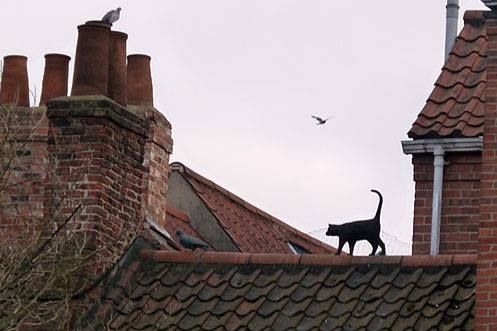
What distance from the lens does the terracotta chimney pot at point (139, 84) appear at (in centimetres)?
2508

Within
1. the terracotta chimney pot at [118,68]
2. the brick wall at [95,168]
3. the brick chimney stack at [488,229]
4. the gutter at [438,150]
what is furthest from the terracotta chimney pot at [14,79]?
the brick chimney stack at [488,229]

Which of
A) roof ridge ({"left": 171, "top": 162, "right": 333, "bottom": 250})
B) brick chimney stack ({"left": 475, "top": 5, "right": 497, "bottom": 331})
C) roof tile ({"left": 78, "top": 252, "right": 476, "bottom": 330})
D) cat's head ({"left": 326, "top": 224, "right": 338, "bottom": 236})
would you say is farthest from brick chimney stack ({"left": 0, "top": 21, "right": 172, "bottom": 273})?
roof ridge ({"left": 171, "top": 162, "right": 333, "bottom": 250})

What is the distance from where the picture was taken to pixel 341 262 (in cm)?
2139

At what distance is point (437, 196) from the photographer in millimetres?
23359

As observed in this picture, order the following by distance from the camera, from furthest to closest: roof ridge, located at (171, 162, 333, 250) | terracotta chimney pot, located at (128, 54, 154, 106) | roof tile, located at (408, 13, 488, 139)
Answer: roof ridge, located at (171, 162, 333, 250) → terracotta chimney pot, located at (128, 54, 154, 106) → roof tile, located at (408, 13, 488, 139)

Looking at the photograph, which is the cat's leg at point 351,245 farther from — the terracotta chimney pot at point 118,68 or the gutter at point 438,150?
the terracotta chimney pot at point 118,68

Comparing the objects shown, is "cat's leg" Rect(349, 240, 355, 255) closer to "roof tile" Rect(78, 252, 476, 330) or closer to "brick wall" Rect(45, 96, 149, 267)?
"roof tile" Rect(78, 252, 476, 330)

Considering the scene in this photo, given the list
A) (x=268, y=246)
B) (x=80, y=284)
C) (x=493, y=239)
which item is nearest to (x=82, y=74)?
(x=80, y=284)

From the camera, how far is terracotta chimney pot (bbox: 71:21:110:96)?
23.4 meters

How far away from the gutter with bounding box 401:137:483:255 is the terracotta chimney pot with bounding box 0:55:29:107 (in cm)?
434

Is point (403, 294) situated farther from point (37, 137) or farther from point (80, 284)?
point (37, 137)

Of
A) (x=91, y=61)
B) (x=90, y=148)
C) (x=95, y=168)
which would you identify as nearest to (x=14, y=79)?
(x=91, y=61)

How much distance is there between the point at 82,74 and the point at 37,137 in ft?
3.00

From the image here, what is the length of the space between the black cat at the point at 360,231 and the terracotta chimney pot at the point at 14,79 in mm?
4627
